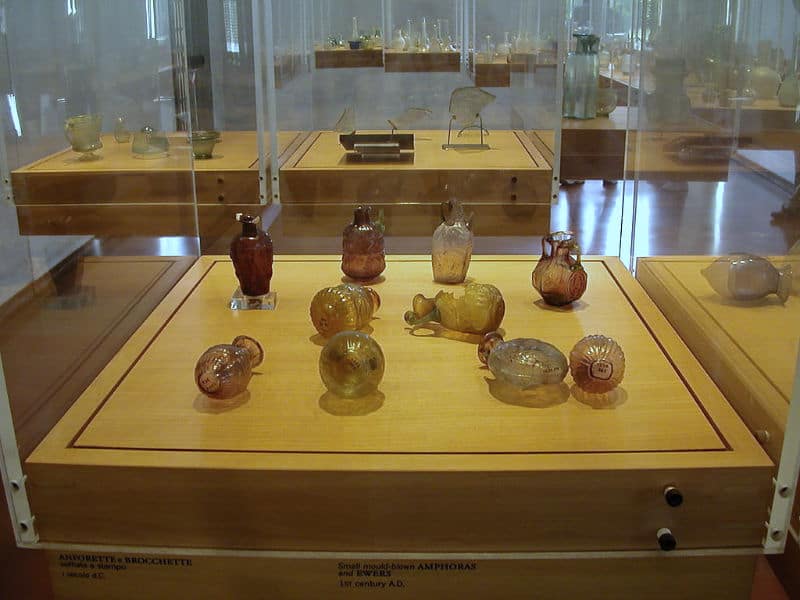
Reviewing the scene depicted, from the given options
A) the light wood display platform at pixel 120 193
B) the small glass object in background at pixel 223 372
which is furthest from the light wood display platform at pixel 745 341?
the light wood display platform at pixel 120 193

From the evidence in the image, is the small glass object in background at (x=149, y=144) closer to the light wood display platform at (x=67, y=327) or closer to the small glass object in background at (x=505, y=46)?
the light wood display platform at (x=67, y=327)

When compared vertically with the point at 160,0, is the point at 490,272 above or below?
below

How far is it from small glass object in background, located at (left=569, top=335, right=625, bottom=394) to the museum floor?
36 centimetres

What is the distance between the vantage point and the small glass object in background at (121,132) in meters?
1.81

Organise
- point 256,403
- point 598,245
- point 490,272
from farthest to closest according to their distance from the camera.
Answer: point 598,245 → point 490,272 → point 256,403

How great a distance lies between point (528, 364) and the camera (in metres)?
1.22

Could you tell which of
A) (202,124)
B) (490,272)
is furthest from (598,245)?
(202,124)

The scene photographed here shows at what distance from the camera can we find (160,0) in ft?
6.30

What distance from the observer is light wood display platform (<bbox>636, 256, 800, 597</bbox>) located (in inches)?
44.3

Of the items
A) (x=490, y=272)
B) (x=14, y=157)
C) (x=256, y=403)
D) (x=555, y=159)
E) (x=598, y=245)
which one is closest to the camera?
(x=256, y=403)

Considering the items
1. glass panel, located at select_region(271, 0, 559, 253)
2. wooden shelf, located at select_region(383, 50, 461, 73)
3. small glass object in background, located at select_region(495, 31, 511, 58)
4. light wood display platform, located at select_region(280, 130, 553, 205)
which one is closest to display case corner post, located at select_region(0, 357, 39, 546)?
glass panel, located at select_region(271, 0, 559, 253)

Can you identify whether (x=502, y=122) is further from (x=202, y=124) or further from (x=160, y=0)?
(x=160, y=0)

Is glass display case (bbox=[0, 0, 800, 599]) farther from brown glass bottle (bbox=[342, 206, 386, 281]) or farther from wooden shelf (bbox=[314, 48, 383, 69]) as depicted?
wooden shelf (bbox=[314, 48, 383, 69])

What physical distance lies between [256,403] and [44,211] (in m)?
0.62
